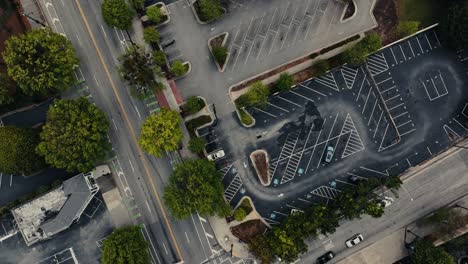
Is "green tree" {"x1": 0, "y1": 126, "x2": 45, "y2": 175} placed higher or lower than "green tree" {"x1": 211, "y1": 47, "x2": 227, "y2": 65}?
lower

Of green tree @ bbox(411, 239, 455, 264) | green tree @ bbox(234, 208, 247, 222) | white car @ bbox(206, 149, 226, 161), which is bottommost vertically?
green tree @ bbox(411, 239, 455, 264)

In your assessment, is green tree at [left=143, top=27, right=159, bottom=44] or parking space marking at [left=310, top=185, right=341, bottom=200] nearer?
green tree at [left=143, top=27, right=159, bottom=44]

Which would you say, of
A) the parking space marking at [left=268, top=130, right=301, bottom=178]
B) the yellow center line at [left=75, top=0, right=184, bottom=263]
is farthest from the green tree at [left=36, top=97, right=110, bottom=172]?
the parking space marking at [left=268, top=130, right=301, bottom=178]

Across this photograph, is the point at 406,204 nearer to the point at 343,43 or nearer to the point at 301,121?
the point at 301,121

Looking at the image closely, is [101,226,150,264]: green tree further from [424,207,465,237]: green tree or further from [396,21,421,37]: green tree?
[396,21,421,37]: green tree

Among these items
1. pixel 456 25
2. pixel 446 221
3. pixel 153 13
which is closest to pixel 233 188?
pixel 153 13

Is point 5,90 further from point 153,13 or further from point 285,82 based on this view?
point 285,82

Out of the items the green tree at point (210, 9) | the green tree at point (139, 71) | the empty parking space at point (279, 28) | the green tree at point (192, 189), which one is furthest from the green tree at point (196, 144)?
the green tree at point (210, 9)
